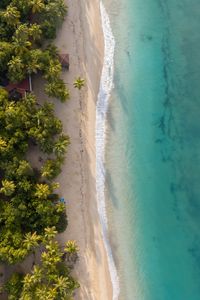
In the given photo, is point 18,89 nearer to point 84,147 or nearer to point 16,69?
point 16,69

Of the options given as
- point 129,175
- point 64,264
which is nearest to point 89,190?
point 129,175

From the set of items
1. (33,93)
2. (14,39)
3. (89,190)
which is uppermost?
(14,39)

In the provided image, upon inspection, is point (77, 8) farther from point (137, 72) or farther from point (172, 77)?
point (172, 77)

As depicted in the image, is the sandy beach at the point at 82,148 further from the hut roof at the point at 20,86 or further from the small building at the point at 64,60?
the hut roof at the point at 20,86

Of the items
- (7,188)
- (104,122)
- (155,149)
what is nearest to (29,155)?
(7,188)

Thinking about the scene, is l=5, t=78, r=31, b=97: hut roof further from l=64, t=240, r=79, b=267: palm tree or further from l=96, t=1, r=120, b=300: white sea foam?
l=64, t=240, r=79, b=267: palm tree
